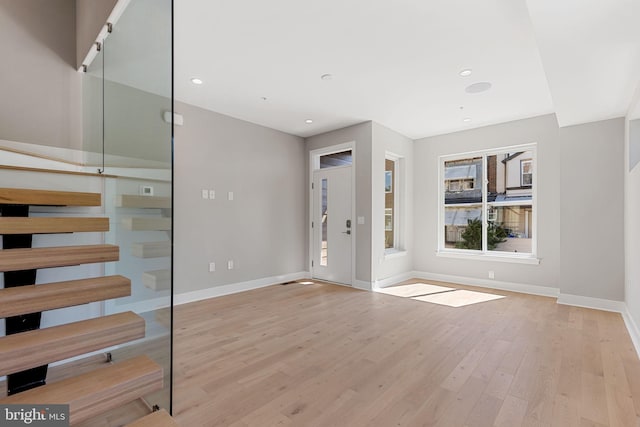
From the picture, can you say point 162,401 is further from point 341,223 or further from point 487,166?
point 487,166

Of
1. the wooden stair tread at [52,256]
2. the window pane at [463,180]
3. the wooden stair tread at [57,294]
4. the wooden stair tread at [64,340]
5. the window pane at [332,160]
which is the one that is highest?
the window pane at [332,160]

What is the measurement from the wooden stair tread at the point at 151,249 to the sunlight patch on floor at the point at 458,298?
3426 mm

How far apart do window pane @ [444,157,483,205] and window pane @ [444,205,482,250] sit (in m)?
0.17

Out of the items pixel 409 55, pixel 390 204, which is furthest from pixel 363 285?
pixel 409 55

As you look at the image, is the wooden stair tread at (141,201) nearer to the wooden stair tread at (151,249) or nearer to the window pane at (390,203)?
the wooden stair tread at (151,249)

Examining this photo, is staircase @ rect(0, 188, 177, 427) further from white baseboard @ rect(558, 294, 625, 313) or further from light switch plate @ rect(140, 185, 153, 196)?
white baseboard @ rect(558, 294, 625, 313)

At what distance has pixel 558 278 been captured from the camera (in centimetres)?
417

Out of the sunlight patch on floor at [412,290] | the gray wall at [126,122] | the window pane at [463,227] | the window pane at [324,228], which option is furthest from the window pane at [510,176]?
the gray wall at [126,122]

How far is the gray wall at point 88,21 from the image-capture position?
221 centimetres

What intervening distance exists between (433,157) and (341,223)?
2.12m

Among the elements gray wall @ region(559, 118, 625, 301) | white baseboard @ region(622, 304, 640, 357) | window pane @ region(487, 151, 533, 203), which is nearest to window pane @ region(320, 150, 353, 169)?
window pane @ region(487, 151, 533, 203)

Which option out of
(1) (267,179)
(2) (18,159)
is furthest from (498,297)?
(2) (18,159)

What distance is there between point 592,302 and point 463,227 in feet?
6.52

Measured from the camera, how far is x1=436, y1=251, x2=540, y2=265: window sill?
443cm
